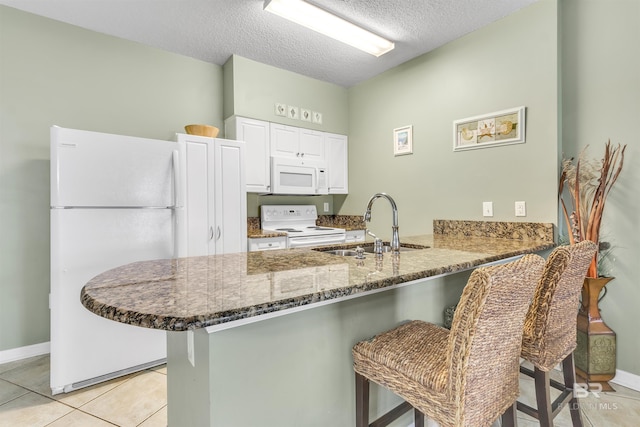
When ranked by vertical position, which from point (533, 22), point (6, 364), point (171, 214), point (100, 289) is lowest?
point (6, 364)

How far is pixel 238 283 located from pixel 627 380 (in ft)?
8.50

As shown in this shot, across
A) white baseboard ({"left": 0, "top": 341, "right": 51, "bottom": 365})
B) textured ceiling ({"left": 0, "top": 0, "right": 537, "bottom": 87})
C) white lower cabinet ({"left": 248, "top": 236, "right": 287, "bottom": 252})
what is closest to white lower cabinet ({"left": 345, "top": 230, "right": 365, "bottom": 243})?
white lower cabinet ({"left": 248, "top": 236, "right": 287, "bottom": 252})

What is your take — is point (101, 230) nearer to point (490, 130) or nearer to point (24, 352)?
point (24, 352)

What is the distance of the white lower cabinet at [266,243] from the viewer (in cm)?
293

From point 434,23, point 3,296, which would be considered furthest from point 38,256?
point 434,23

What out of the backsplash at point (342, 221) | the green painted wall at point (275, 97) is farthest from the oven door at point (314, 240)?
the green painted wall at point (275, 97)

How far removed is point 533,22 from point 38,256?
416 centimetres

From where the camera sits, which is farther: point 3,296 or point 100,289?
point 3,296

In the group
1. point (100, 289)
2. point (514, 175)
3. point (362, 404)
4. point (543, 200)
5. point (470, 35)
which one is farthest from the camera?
point (470, 35)

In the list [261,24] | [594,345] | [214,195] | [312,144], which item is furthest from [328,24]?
→ [594,345]

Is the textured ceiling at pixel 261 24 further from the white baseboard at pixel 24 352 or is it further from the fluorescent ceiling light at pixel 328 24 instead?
the white baseboard at pixel 24 352

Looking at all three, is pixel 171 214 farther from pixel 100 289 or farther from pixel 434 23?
pixel 434 23

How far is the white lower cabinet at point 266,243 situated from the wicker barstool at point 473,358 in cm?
194

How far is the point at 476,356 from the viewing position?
89 cm
